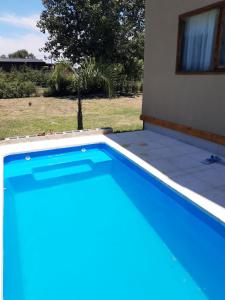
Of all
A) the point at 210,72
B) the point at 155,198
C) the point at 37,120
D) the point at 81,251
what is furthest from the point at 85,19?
the point at 81,251

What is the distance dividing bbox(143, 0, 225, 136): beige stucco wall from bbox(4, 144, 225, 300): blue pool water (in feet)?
7.84

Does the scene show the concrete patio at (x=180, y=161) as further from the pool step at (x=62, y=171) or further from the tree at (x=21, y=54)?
the tree at (x=21, y=54)

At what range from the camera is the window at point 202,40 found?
6273 millimetres

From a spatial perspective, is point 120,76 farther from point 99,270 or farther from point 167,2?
point 99,270

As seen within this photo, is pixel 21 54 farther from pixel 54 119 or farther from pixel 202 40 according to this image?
pixel 202 40

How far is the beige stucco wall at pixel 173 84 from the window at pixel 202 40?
7.7 inches

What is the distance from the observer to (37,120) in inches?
471

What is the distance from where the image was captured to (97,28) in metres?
21.2

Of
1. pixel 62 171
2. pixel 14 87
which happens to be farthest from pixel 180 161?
pixel 14 87

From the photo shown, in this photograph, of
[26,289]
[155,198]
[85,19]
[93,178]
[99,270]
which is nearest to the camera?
[26,289]

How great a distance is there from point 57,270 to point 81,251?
0.46 meters

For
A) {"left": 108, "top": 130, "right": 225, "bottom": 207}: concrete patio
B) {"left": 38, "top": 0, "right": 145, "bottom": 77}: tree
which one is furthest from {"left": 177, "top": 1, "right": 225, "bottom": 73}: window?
{"left": 38, "top": 0, "right": 145, "bottom": 77}: tree

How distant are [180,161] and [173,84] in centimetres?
270

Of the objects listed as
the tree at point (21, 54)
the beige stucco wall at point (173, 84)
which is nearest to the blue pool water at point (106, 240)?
the beige stucco wall at point (173, 84)
